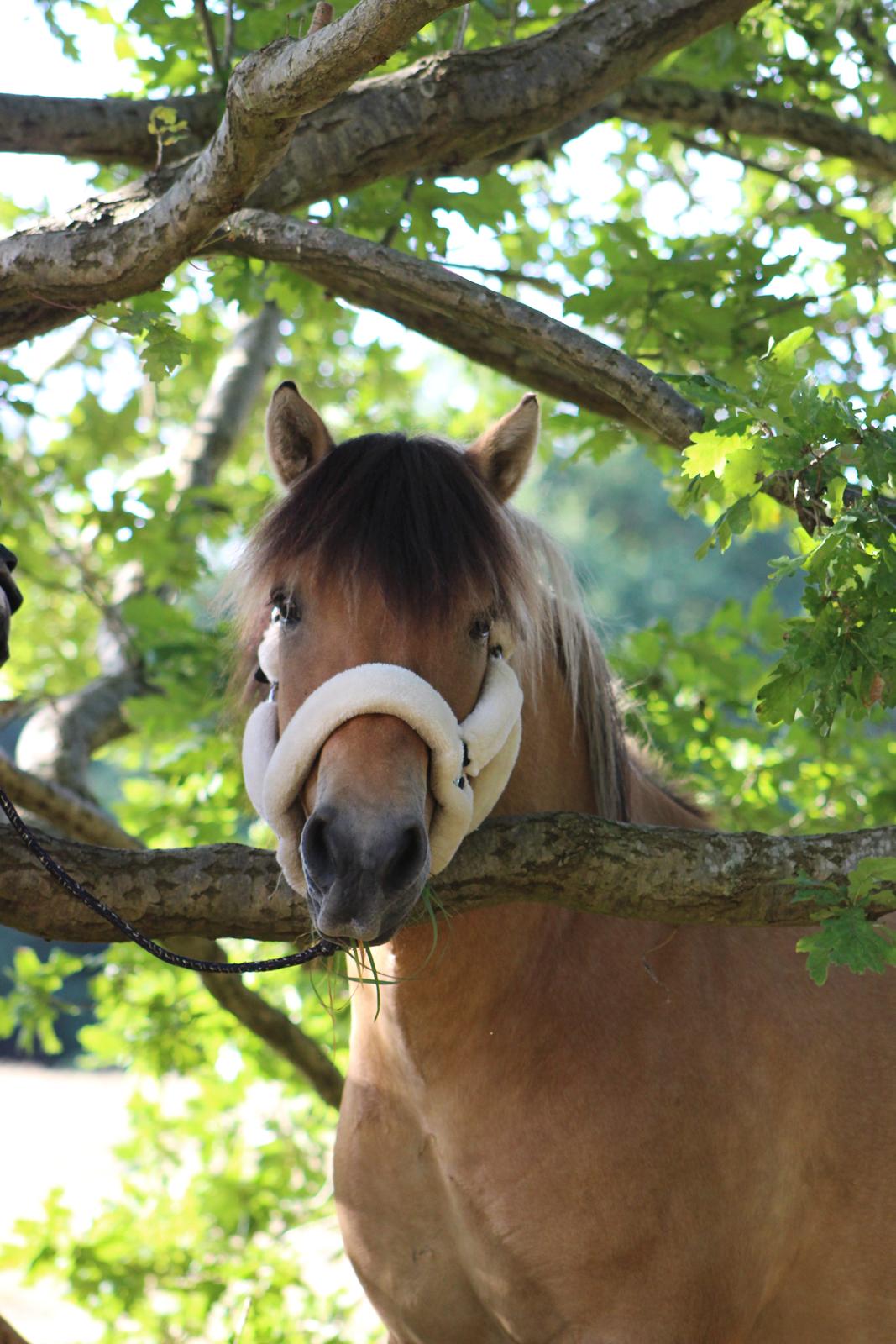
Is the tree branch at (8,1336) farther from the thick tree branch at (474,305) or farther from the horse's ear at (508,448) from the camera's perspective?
the thick tree branch at (474,305)

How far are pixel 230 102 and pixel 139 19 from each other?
235 centimetres

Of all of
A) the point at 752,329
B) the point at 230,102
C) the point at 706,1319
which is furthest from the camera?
the point at 752,329

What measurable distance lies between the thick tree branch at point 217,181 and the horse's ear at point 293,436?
0.37 meters

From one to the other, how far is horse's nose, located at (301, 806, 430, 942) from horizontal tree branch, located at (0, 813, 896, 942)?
33cm

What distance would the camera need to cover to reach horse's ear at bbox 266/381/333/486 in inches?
107

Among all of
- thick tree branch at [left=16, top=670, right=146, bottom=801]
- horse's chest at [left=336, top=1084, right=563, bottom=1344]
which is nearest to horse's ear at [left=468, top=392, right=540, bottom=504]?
horse's chest at [left=336, top=1084, right=563, bottom=1344]

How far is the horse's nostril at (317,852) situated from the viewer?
6.77ft

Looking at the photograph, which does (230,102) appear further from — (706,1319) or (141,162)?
(706,1319)

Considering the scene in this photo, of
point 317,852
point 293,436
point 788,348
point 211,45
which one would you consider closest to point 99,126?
point 211,45

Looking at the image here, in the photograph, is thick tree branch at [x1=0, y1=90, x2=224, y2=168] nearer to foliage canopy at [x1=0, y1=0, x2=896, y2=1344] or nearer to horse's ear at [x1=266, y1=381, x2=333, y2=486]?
foliage canopy at [x1=0, y1=0, x2=896, y2=1344]

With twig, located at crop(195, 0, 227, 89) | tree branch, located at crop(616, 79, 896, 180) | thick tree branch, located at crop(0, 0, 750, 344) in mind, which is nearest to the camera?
thick tree branch, located at crop(0, 0, 750, 344)

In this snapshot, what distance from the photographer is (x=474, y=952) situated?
2707 mm

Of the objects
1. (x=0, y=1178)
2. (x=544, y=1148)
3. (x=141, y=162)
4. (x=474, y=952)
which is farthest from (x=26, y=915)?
(x=0, y=1178)

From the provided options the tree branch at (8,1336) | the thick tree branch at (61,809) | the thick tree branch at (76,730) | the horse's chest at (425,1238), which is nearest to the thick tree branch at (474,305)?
the horse's chest at (425,1238)
